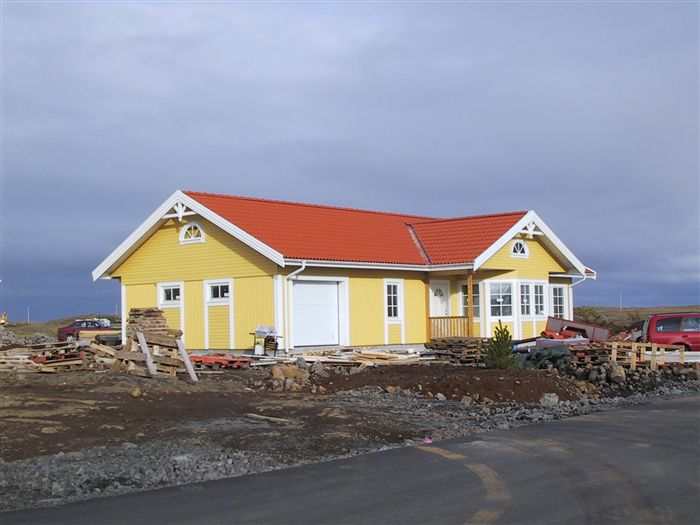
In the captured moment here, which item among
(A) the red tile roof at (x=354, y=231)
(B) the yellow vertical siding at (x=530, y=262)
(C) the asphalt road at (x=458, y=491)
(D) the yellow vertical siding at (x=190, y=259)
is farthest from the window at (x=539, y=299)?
(C) the asphalt road at (x=458, y=491)

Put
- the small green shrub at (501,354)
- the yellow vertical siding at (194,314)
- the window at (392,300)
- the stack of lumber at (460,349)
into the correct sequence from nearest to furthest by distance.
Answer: the small green shrub at (501,354) < the stack of lumber at (460,349) < the yellow vertical siding at (194,314) < the window at (392,300)

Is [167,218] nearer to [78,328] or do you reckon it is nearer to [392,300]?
[392,300]

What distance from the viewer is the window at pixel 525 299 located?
32.9 m

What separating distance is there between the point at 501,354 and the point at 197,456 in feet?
37.3

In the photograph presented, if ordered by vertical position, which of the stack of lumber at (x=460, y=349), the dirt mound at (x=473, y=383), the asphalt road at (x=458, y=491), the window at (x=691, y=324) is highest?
the window at (x=691, y=324)

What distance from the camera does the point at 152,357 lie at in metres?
19.2

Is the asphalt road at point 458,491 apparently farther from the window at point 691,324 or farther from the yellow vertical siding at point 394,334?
the yellow vertical siding at point 394,334

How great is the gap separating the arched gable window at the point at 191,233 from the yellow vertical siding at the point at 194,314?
1452 mm

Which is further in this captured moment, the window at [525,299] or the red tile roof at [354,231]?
the window at [525,299]

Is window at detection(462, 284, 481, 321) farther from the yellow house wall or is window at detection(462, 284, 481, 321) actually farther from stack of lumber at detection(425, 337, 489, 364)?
stack of lumber at detection(425, 337, 489, 364)

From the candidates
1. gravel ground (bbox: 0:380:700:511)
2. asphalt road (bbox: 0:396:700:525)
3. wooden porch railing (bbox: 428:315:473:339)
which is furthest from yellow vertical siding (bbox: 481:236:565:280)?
asphalt road (bbox: 0:396:700:525)

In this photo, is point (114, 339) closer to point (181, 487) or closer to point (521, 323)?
point (521, 323)

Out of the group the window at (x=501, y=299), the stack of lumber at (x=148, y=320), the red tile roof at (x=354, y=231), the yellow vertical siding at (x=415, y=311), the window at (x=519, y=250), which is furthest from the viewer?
the window at (x=519, y=250)

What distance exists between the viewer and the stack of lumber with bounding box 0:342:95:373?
828 inches
